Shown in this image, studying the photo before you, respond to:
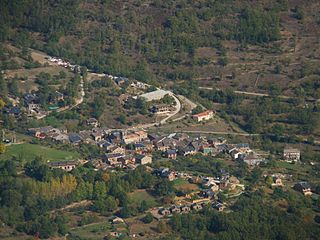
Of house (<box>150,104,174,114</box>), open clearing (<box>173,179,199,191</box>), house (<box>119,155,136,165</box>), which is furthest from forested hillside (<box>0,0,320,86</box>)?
open clearing (<box>173,179,199,191</box>)

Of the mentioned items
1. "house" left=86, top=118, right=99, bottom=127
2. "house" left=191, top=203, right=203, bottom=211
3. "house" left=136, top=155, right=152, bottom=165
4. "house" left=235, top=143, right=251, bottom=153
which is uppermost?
"house" left=191, top=203, right=203, bottom=211

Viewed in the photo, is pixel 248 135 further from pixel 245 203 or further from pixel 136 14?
pixel 136 14

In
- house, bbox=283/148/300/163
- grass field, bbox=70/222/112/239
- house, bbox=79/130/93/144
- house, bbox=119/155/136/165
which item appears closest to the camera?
grass field, bbox=70/222/112/239

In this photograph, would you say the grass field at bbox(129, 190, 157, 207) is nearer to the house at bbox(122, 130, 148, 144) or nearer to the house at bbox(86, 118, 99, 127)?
the house at bbox(122, 130, 148, 144)

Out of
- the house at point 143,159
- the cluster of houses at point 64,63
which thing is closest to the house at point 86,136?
the house at point 143,159

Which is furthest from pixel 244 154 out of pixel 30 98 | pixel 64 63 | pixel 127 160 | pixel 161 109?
pixel 64 63

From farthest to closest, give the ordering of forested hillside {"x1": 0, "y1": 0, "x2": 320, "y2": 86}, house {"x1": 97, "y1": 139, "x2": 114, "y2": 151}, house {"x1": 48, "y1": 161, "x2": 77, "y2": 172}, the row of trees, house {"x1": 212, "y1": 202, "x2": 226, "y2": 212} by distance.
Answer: forested hillside {"x1": 0, "y1": 0, "x2": 320, "y2": 86} → house {"x1": 97, "y1": 139, "x2": 114, "y2": 151} → house {"x1": 48, "y1": 161, "x2": 77, "y2": 172} → house {"x1": 212, "y1": 202, "x2": 226, "y2": 212} → the row of trees

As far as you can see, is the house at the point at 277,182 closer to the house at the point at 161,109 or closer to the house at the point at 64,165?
the house at the point at 64,165
